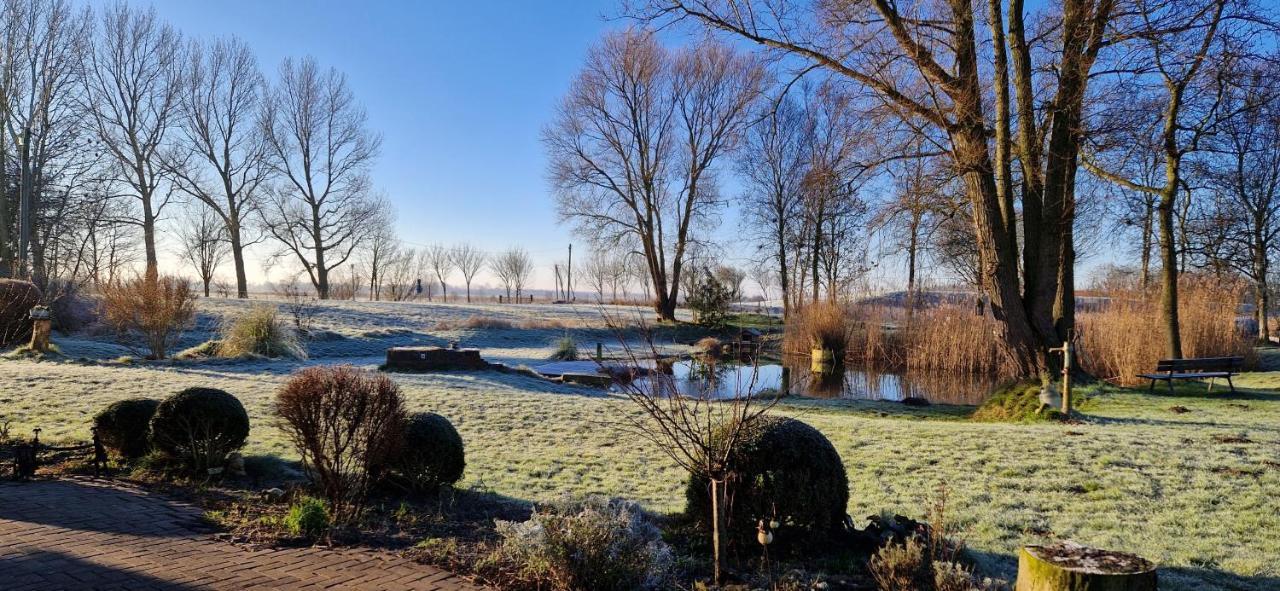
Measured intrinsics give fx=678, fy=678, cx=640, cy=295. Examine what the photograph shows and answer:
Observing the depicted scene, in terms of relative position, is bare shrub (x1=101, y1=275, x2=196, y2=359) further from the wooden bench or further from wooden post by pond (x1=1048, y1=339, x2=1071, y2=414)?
the wooden bench

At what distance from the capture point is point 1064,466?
620 centimetres

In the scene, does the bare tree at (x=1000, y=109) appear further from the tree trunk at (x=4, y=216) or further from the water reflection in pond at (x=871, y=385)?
the tree trunk at (x=4, y=216)

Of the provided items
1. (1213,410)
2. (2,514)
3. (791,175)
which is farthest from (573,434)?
(791,175)

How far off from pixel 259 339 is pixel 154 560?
563 inches

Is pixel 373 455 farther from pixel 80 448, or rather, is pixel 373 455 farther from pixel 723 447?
pixel 80 448

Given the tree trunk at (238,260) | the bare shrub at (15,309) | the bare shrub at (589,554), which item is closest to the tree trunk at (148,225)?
the tree trunk at (238,260)

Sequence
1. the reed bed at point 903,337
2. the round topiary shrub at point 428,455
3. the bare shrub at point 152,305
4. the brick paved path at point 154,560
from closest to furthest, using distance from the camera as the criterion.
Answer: the brick paved path at point 154,560 < the round topiary shrub at point 428,455 < the bare shrub at point 152,305 < the reed bed at point 903,337

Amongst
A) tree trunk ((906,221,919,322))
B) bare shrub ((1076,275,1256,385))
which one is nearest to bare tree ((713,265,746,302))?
tree trunk ((906,221,919,322))

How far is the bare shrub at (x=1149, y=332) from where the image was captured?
40.8ft

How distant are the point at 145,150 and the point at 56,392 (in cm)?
2724

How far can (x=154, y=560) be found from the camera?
11.1 ft

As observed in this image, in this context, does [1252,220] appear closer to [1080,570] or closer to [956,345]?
[956,345]

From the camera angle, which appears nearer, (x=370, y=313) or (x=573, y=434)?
(x=573, y=434)

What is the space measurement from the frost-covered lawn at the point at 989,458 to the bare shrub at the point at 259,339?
3599 mm
